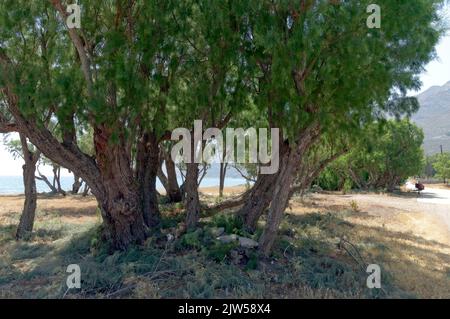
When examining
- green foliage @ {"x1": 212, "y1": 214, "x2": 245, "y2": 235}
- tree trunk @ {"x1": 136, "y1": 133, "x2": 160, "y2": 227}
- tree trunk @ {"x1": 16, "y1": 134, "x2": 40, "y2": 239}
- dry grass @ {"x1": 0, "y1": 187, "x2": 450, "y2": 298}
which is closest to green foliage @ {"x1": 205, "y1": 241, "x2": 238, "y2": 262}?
dry grass @ {"x1": 0, "y1": 187, "x2": 450, "y2": 298}

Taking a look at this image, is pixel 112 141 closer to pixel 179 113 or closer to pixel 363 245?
pixel 179 113

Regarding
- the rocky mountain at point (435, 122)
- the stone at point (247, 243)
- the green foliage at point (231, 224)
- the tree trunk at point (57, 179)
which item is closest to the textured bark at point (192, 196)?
the green foliage at point (231, 224)

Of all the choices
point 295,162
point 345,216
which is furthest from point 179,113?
point 345,216

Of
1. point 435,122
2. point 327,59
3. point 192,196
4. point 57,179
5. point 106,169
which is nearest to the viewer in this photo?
point 327,59

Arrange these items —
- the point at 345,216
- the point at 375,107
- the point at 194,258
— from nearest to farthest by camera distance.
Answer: the point at 194,258 → the point at 375,107 → the point at 345,216

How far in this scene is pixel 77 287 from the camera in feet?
19.7

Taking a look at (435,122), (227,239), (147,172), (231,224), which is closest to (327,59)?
(227,239)

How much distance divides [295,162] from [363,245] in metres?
4.20

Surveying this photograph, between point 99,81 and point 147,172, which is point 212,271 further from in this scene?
point 147,172

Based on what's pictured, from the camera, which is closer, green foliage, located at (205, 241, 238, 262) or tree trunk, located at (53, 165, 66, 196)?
green foliage, located at (205, 241, 238, 262)

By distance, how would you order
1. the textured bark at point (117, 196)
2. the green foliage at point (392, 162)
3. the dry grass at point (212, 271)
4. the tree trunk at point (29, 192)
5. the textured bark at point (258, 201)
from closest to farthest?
the dry grass at point (212, 271) < the textured bark at point (117, 196) < the textured bark at point (258, 201) < the tree trunk at point (29, 192) < the green foliage at point (392, 162)

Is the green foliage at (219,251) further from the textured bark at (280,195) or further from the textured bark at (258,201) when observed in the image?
the textured bark at (258,201)

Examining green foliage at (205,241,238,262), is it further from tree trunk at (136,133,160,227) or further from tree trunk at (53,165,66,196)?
tree trunk at (53,165,66,196)

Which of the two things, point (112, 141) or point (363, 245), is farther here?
point (363, 245)
